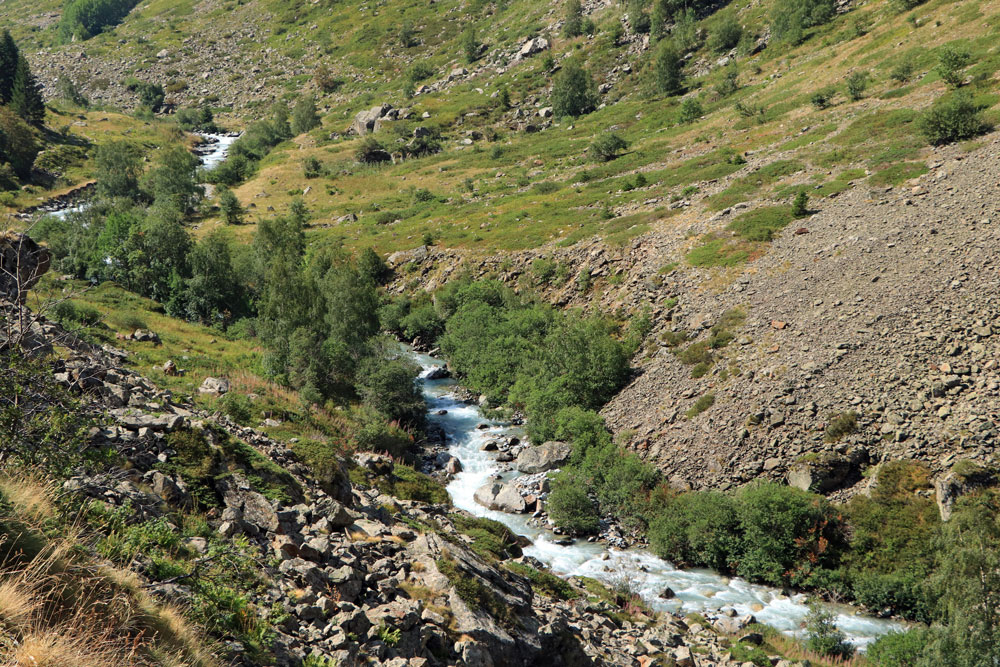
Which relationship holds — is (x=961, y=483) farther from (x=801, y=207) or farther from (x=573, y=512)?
(x=801, y=207)

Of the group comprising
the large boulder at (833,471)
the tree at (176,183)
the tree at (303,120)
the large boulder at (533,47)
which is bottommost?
the large boulder at (833,471)

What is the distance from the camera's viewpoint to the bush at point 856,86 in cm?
6819

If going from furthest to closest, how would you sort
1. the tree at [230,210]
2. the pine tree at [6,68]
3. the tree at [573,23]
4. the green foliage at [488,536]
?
the tree at [573,23] → the pine tree at [6,68] → the tree at [230,210] → the green foliage at [488,536]

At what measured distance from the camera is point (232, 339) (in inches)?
1972

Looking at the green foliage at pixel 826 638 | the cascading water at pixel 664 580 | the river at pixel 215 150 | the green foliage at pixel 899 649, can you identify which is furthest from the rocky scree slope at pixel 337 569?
the river at pixel 215 150

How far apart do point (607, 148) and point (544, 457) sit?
223 feet

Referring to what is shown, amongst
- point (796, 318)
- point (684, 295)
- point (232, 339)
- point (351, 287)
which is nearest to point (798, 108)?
point (684, 295)

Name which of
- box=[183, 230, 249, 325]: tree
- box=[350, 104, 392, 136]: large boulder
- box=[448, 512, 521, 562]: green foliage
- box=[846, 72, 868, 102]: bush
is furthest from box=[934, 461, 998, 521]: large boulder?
box=[350, 104, 392, 136]: large boulder

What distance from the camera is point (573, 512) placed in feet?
104

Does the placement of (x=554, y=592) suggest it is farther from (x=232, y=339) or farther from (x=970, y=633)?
(x=232, y=339)

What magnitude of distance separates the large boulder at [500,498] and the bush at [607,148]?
70048 millimetres

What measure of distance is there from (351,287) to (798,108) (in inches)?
2477

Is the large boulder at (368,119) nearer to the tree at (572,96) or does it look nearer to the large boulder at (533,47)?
the large boulder at (533,47)

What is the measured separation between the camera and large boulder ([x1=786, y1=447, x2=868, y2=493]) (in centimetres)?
2894
